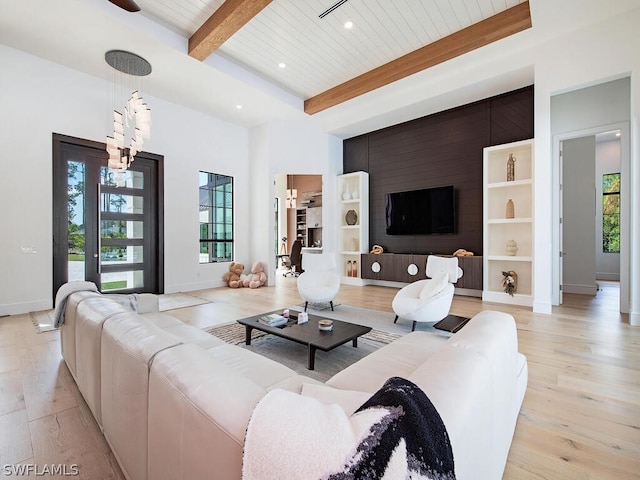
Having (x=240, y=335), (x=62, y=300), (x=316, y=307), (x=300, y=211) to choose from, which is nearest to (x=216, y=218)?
(x=316, y=307)

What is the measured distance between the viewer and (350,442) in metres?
0.59

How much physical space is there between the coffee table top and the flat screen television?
12.5 feet

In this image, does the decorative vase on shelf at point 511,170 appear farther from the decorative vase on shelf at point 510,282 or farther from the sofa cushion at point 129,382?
the sofa cushion at point 129,382

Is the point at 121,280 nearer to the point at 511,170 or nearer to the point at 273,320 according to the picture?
the point at 273,320

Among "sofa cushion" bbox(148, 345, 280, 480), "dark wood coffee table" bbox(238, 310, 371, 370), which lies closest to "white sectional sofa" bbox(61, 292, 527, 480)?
"sofa cushion" bbox(148, 345, 280, 480)

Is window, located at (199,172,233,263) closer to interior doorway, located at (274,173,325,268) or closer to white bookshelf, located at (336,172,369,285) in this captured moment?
white bookshelf, located at (336,172,369,285)

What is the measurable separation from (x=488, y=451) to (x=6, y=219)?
6.00 metres

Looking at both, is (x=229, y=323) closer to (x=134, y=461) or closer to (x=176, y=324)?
(x=176, y=324)

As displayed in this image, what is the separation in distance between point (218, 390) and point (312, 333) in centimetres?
196

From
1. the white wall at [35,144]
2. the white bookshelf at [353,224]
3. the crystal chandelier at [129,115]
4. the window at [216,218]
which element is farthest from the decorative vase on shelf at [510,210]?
A: the white wall at [35,144]

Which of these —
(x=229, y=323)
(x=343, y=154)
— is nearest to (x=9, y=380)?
(x=229, y=323)

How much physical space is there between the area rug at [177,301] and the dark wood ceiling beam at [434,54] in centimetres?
448

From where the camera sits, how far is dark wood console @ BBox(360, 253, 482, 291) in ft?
17.5

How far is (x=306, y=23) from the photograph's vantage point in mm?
4023
